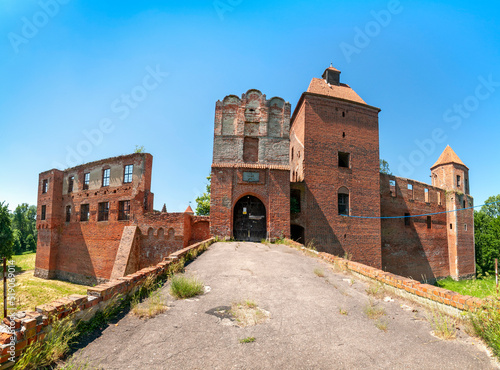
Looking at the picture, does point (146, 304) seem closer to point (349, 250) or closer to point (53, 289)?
point (349, 250)

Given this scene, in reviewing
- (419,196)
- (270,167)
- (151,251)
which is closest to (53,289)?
(151,251)

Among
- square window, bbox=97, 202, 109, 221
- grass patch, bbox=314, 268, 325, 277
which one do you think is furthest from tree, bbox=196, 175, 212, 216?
grass patch, bbox=314, 268, 325, 277

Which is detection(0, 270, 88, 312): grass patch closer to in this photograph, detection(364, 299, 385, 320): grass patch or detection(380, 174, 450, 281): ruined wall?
detection(364, 299, 385, 320): grass patch

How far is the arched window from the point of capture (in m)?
19.5

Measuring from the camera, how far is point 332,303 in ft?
20.1

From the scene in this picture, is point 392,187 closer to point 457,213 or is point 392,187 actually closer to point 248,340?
point 457,213

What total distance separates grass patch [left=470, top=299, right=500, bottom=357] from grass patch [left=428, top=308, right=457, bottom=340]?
0.34 m

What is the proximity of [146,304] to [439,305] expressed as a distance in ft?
20.3

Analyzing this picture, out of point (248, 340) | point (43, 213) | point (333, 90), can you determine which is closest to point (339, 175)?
point (333, 90)

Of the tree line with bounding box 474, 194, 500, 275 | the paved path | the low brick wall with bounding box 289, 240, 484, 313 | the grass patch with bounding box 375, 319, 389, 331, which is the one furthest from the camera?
the tree line with bounding box 474, 194, 500, 275

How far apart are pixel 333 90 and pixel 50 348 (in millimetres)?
22627

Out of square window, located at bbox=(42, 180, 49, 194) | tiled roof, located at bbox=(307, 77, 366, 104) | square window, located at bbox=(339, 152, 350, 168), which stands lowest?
square window, located at bbox=(42, 180, 49, 194)

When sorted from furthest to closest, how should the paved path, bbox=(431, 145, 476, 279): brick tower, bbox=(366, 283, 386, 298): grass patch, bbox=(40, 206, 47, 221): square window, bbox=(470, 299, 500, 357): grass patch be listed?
bbox=(431, 145, 476, 279): brick tower, bbox=(40, 206, 47, 221): square window, bbox=(366, 283, 386, 298): grass patch, bbox=(470, 299, 500, 357): grass patch, the paved path

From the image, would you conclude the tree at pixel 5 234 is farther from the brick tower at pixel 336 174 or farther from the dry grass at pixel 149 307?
the dry grass at pixel 149 307
